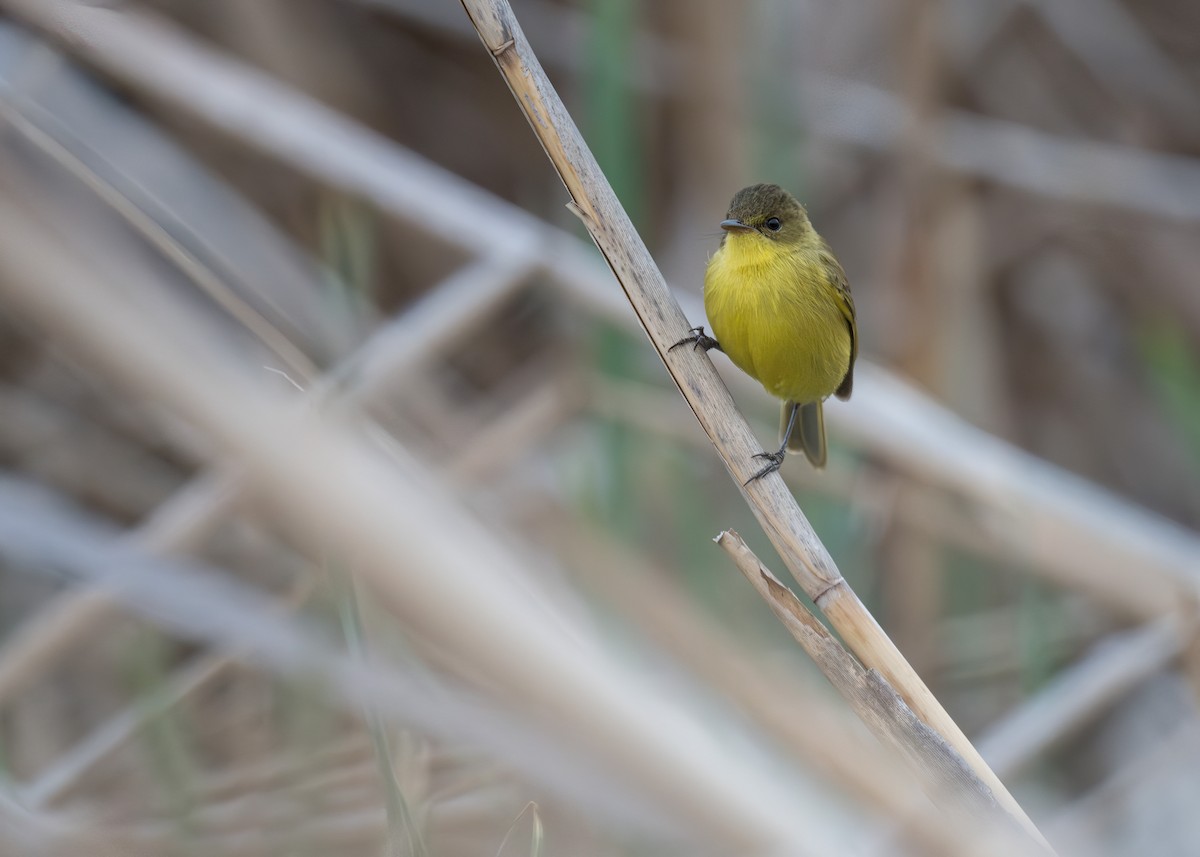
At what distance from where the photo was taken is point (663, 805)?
0.98m

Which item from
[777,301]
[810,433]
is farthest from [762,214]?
[810,433]

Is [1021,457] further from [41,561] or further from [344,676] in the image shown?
[41,561]

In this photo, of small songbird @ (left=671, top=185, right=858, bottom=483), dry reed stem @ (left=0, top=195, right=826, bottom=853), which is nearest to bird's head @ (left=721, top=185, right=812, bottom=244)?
small songbird @ (left=671, top=185, right=858, bottom=483)

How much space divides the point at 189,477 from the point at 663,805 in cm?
280

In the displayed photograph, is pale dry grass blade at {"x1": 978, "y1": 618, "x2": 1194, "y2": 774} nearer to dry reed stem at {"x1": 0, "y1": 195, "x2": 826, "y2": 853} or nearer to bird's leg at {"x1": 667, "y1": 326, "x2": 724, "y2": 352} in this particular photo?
bird's leg at {"x1": 667, "y1": 326, "x2": 724, "y2": 352}

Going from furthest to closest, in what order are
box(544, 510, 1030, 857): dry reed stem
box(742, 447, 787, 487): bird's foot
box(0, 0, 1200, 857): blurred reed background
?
1. box(742, 447, 787, 487): bird's foot
2. box(544, 510, 1030, 857): dry reed stem
3. box(0, 0, 1200, 857): blurred reed background

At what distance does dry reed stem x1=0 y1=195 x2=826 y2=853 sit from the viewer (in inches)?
27.2

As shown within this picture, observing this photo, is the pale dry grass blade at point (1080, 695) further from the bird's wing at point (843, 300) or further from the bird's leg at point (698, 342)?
the bird's leg at point (698, 342)

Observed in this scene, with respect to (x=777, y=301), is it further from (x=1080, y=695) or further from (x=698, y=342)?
(x=1080, y=695)

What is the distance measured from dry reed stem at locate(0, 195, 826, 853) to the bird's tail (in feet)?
5.18

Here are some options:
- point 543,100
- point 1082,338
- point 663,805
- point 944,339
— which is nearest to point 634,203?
point 543,100

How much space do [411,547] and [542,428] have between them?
7.55 feet

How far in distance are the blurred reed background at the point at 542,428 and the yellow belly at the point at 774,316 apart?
221 millimetres

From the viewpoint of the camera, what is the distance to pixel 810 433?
2.65 m
